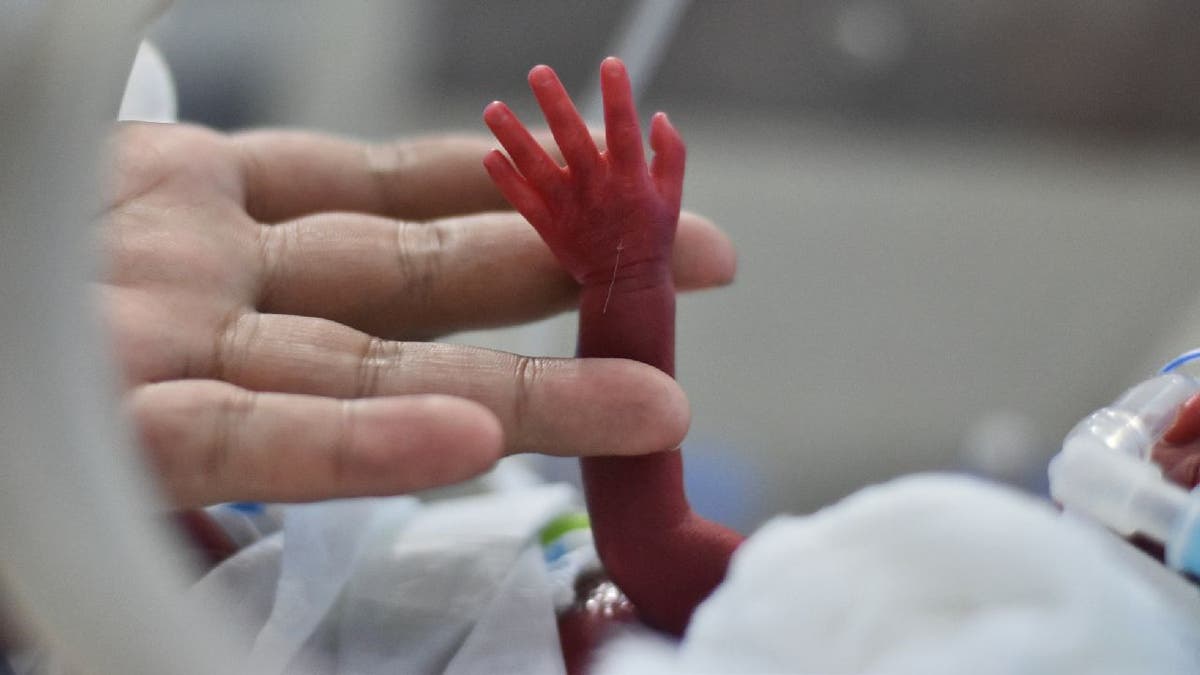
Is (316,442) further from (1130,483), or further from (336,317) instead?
(1130,483)

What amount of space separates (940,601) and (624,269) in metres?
0.19

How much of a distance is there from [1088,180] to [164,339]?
890mm

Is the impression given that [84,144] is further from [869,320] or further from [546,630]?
[869,320]

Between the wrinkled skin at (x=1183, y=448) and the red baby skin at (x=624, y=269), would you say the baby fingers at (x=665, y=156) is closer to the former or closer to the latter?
the red baby skin at (x=624, y=269)

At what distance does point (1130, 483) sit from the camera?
0.38 metres

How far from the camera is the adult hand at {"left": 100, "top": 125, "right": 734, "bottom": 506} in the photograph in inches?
14.4

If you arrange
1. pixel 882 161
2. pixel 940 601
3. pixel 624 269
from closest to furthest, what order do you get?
1. pixel 940 601
2. pixel 624 269
3. pixel 882 161

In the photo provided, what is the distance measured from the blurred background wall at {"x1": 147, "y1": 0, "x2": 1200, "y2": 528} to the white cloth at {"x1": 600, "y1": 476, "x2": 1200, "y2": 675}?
1.49 feet

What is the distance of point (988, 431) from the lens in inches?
35.9

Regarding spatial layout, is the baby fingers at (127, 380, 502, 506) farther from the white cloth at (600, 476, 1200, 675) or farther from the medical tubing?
the medical tubing

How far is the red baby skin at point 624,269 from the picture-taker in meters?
0.43

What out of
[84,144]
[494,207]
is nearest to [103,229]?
[84,144]

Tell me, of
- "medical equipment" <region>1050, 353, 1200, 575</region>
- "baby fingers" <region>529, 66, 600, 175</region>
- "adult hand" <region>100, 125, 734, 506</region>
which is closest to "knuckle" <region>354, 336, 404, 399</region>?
"adult hand" <region>100, 125, 734, 506</region>

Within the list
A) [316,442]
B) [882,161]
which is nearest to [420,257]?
[316,442]
